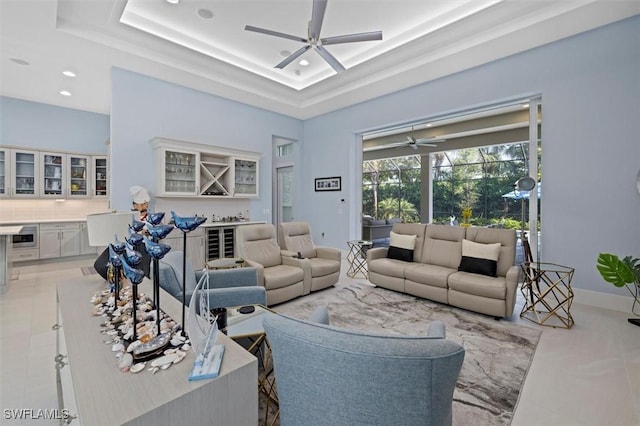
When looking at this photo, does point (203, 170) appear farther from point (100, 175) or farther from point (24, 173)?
point (24, 173)

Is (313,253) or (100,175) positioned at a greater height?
(100,175)

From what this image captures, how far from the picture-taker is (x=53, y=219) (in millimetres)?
6254

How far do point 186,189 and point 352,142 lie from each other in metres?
3.46

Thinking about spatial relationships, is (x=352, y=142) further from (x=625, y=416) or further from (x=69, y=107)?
(x=69, y=107)

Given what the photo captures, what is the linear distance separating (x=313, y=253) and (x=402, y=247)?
139 centimetres

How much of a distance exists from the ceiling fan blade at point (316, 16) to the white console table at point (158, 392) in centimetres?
302

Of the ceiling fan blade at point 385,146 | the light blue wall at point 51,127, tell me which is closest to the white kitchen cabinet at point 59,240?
the light blue wall at point 51,127

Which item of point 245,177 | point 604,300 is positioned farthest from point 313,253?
point 604,300

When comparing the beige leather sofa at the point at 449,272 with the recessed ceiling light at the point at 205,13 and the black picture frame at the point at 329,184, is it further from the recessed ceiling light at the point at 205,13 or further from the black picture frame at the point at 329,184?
the recessed ceiling light at the point at 205,13

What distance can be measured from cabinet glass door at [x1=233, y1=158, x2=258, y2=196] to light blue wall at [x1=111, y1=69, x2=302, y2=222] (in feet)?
1.17

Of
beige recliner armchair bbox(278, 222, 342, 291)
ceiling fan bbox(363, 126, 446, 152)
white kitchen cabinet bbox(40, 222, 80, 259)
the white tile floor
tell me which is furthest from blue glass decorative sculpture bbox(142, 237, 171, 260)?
ceiling fan bbox(363, 126, 446, 152)

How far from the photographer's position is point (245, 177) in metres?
6.00

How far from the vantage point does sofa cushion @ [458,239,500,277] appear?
11.5ft

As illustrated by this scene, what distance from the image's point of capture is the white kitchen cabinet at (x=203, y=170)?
4840 mm
